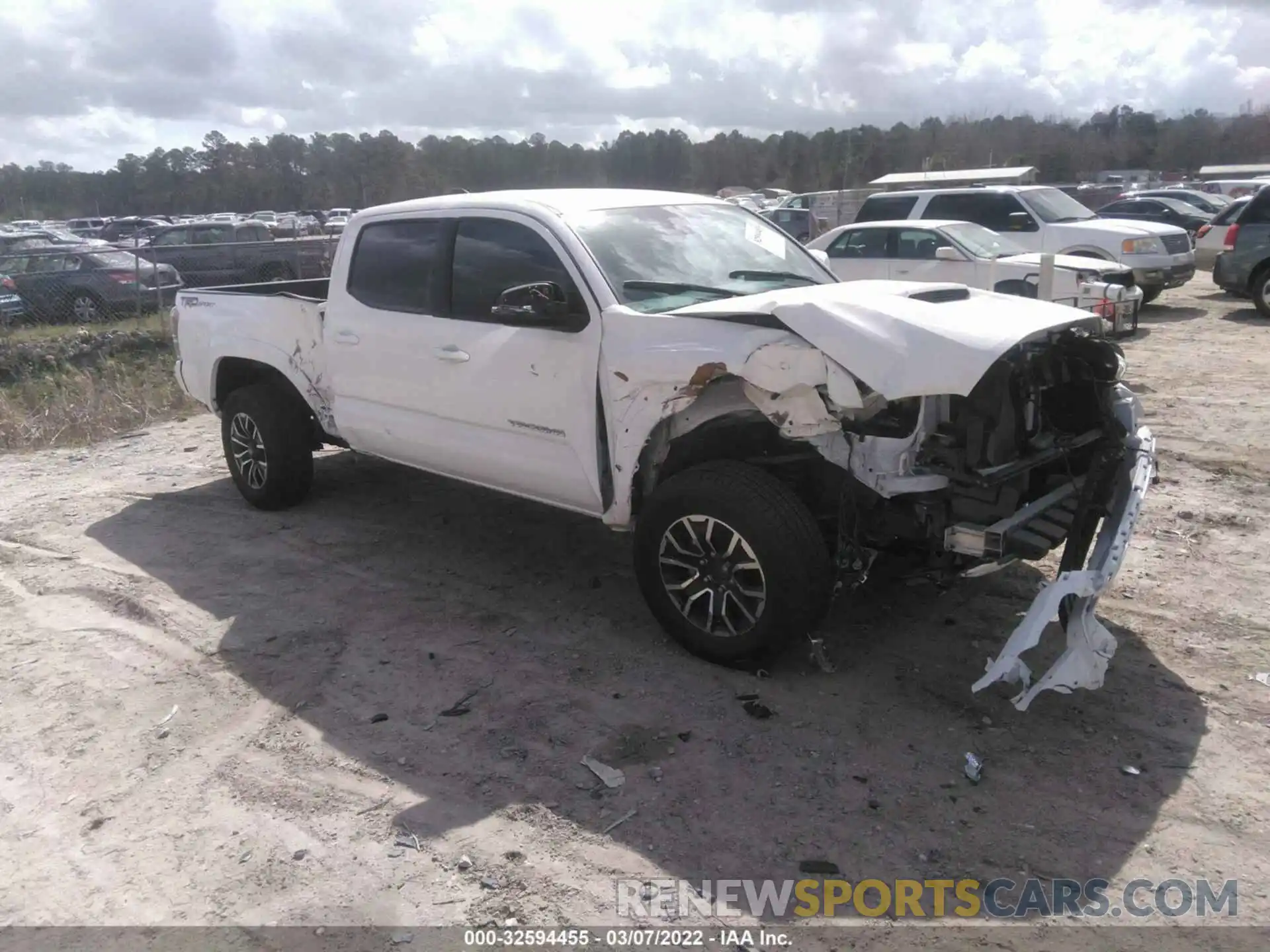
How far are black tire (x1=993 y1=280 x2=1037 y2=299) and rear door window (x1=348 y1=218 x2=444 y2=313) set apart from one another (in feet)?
23.3

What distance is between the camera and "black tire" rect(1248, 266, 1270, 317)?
1370cm

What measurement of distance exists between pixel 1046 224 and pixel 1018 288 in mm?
4111

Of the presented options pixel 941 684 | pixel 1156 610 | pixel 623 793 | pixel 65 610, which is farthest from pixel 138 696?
pixel 1156 610

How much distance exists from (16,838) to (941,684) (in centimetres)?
345

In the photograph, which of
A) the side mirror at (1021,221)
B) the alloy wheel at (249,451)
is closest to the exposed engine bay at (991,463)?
the alloy wheel at (249,451)

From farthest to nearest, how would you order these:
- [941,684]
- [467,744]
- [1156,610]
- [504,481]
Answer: [504,481] < [1156,610] < [941,684] < [467,744]

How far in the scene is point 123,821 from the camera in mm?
3463

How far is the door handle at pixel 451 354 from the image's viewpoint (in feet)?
A: 16.3

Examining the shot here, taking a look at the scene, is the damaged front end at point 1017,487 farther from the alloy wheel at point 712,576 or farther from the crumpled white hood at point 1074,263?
the crumpled white hood at point 1074,263

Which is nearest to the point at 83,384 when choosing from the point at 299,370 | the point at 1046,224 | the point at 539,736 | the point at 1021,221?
the point at 299,370

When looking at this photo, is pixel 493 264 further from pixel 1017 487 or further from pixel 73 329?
pixel 73 329

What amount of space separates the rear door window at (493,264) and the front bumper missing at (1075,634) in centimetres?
234

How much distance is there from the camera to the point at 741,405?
4160 mm

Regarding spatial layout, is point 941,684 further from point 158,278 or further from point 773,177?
point 773,177
